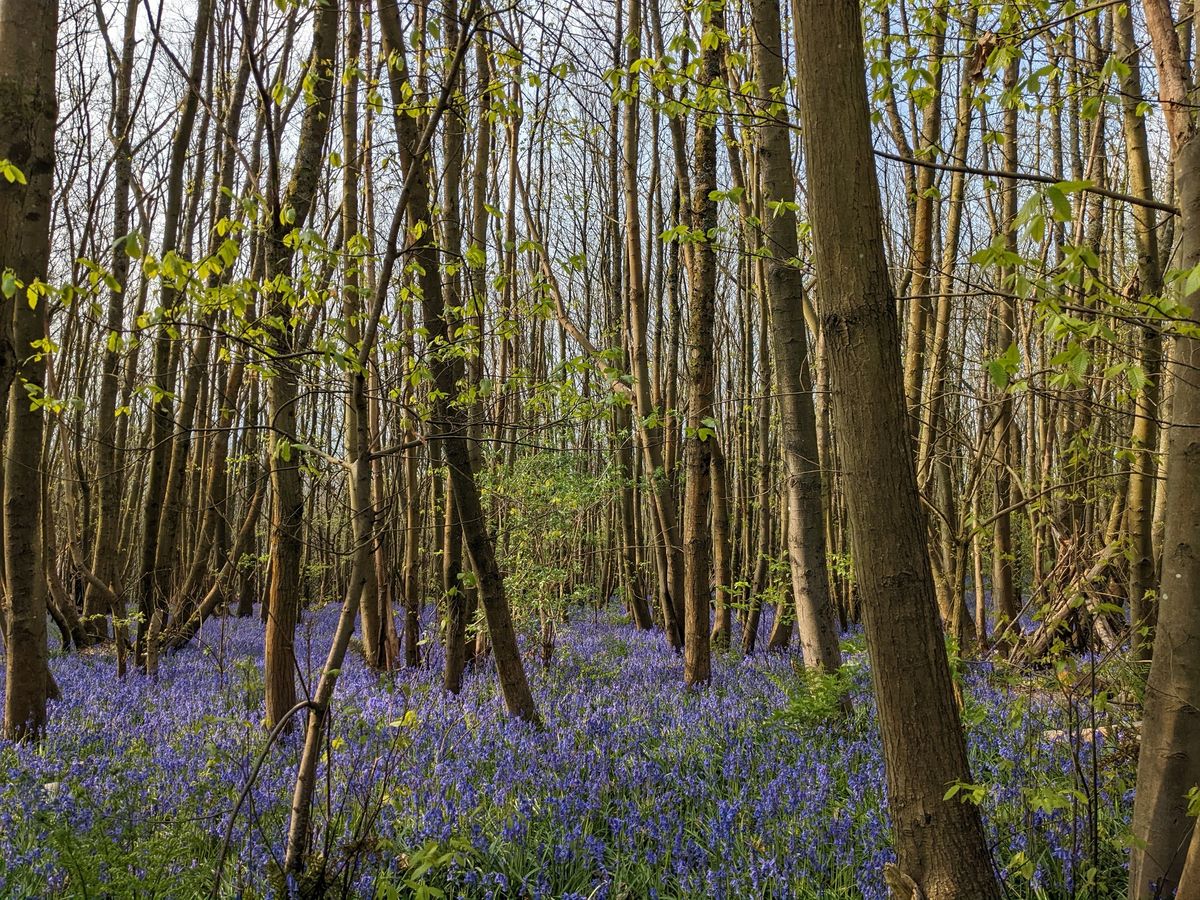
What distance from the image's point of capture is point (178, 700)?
654 centimetres

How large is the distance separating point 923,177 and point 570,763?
5.78 metres

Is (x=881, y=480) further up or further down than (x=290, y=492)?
further down

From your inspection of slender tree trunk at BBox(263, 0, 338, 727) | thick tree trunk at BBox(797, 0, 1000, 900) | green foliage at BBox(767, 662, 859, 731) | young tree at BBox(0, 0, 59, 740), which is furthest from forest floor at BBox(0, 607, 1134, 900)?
young tree at BBox(0, 0, 59, 740)

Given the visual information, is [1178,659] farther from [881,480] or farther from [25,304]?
[25,304]

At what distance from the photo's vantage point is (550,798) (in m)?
3.84

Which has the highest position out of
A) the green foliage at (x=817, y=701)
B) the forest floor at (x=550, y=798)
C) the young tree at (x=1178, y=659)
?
the young tree at (x=1178, y=659)

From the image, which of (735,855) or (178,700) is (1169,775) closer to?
(735,855)

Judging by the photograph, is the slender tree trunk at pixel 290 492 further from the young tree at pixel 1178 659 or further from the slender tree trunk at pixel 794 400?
the young tree at pixel 1178 659

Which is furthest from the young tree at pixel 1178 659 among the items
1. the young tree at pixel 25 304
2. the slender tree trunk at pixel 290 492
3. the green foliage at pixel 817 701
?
the slender tree trunk at pixel 290 492

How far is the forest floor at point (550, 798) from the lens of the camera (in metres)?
2.90

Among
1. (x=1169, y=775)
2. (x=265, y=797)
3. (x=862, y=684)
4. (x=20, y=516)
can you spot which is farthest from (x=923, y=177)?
(x=20, y=516)

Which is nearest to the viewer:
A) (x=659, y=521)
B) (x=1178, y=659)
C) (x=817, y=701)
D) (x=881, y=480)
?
(x=881, y=480)

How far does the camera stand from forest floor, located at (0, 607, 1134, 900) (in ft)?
9.53

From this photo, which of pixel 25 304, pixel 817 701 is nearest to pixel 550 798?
pixel 817 701
